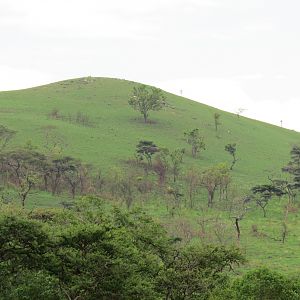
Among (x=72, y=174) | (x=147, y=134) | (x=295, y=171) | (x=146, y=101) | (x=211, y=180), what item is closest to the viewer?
(x=211, y=180)

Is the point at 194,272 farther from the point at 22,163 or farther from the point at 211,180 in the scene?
the point at 22,163

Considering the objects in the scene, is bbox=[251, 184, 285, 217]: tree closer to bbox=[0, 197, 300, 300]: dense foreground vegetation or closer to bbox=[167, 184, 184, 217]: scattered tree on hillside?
bbox=[167, 184, 184, 217]: scattered tree on hillside

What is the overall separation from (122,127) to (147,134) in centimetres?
751

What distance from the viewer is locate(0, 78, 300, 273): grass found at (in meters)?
80.8

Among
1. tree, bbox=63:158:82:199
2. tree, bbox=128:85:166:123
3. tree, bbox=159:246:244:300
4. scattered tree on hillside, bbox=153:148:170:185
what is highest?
tree, bbox=128:85:166:123

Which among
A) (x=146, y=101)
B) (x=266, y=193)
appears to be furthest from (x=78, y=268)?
(x=146, y=101)

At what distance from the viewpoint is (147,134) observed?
4833 inches

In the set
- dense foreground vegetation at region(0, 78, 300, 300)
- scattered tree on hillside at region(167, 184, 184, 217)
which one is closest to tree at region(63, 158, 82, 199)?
dense foreground vegetation at region(0, 78, 300, 300)

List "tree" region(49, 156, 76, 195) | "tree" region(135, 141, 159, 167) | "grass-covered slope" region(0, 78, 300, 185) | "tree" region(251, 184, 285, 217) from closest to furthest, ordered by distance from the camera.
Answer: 1. "tree" region(251, 184, 285, 217)
2. "tree" region(49, 156, 76, 195)
3. "tree" region(135, 141, 159, 167)
4. "grass-covered slope" region(0, 78, 300, 185)

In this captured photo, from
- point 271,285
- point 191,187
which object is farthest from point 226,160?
point 271,285

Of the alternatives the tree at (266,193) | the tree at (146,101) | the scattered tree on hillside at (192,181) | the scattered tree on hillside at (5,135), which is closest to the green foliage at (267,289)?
the tree at (266,193)

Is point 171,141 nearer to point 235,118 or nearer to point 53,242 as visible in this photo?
point 235,118

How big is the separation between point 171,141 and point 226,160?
1367cm

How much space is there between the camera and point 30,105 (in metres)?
137
